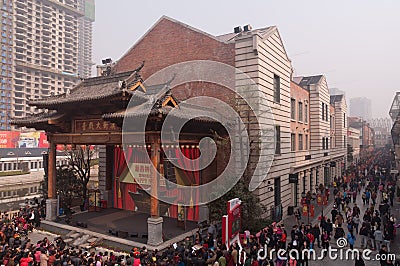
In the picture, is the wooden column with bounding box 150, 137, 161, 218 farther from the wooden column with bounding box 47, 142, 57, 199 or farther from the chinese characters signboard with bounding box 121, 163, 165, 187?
the wooden column with bounding box 47, 142, 57, 199

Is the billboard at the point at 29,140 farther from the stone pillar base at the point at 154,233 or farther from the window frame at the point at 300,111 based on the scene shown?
the stone pillar base at the point at 154,233

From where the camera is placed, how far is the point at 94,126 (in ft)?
57.6

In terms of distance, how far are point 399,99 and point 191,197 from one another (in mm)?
30123

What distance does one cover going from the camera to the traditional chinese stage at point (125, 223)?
16.9m

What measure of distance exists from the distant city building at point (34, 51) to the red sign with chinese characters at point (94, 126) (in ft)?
243

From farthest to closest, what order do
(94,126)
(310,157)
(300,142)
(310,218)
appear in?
(310,157) < (300,142) < (310,218) < (94,126)

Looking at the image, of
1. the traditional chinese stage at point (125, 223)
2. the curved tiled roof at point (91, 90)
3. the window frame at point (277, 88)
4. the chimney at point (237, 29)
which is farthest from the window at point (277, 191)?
the chimney at point (237, 29)

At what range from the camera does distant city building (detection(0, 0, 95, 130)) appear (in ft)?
269

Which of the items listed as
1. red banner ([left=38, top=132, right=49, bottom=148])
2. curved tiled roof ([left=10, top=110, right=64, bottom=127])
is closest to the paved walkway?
curved tiled roof ([left=10, top=110, right=64, bottom=127])

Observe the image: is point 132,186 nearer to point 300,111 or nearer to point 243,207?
point 243,207

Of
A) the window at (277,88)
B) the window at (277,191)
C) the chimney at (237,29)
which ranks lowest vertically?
the window at (277,191)

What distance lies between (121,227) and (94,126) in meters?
6.22

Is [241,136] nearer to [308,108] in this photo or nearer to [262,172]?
[262,172]

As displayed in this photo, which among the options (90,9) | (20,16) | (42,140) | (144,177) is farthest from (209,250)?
(90,9)
